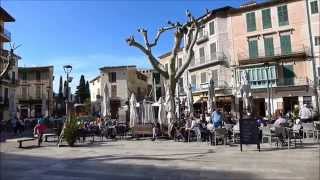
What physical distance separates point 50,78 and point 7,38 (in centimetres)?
2200

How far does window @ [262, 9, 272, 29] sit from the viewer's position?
39.2 meters

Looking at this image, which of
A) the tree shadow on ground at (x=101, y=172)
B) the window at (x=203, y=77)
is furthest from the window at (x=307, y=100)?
the tree shadow on ground at (x=101, y=172)

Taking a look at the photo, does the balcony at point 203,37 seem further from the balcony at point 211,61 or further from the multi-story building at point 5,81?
the multi-story building at point 5,81

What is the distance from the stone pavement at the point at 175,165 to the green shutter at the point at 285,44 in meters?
26.5

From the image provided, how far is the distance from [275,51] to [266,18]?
377cm

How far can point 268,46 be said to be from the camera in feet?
128

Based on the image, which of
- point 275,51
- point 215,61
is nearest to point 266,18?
point 275,51

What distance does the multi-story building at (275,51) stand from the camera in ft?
120

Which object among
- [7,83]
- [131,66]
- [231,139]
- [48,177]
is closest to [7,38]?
[7,83]

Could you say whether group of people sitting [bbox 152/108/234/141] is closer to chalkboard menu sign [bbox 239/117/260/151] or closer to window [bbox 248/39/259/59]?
chalkboard menu sign [bbox 239/117/260/151]

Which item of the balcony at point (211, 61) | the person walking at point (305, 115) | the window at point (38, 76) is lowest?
the person walking at point (305, 115)

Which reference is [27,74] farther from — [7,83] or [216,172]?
[216,172]

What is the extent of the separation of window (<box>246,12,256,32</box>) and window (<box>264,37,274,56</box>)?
1922 millimetres

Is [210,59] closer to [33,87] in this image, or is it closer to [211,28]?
[211,28]
